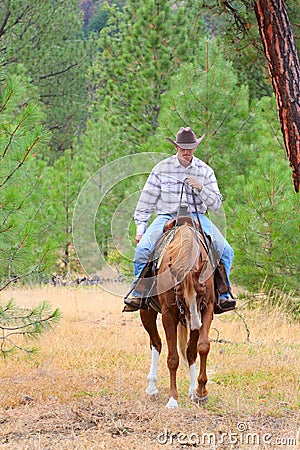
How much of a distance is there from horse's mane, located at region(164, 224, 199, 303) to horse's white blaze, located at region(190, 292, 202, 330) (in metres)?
0.06

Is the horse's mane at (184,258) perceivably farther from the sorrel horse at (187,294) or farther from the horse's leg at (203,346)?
the horse's leg at (203,346)

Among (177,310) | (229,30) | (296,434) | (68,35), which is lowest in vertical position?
(296,434)

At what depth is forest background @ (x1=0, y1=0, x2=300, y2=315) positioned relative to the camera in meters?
6.16

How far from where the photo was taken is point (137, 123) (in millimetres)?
16844

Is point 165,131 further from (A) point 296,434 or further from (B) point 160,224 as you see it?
(A) point 296,434

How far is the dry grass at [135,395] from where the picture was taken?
4.70m

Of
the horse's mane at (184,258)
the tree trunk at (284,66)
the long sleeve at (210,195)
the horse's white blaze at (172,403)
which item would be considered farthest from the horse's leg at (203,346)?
the tree trunk at (284,66)

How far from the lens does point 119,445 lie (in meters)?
4.50

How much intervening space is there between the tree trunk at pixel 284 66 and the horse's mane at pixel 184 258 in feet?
8.48

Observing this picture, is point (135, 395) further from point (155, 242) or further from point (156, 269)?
point (155, 242)

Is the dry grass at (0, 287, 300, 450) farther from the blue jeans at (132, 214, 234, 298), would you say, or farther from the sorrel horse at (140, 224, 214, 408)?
the blue jeans at (132, 214, 234, 298)

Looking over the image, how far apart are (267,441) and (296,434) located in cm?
25

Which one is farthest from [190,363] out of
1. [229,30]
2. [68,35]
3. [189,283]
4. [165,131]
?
[68,35]

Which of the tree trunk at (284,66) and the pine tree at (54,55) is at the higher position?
the pine tree at (54,55)
